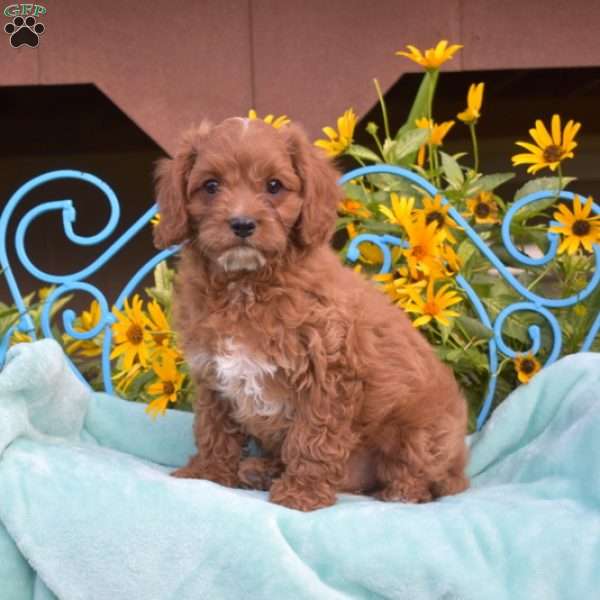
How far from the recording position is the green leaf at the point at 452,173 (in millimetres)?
3816

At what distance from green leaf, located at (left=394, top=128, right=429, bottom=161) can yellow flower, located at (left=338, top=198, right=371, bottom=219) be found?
0.28m

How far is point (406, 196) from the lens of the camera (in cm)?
385

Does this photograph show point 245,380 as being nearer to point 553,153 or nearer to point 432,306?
point 432,306

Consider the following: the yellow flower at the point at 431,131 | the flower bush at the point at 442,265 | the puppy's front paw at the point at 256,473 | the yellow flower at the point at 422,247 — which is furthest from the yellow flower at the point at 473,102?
the puppy's front paw at the point at 256,473

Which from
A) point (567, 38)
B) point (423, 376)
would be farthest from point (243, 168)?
point (567, 38)

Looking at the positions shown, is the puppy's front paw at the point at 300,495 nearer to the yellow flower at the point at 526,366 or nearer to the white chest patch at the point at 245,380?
the white chest patch at the point at 245,380

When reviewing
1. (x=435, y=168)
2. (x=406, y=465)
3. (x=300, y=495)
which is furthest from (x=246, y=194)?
(x=435, y=168)

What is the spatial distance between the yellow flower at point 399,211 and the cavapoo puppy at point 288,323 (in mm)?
751

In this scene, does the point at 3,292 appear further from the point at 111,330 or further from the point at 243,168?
the point at 243,168

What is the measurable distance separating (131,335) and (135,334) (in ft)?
0.06

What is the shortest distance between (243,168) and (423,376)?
37.2 inches

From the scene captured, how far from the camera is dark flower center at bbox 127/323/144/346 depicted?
11.7 ft

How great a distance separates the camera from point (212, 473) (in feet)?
9.40

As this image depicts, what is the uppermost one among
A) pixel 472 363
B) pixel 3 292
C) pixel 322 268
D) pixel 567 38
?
pixel 567 38
